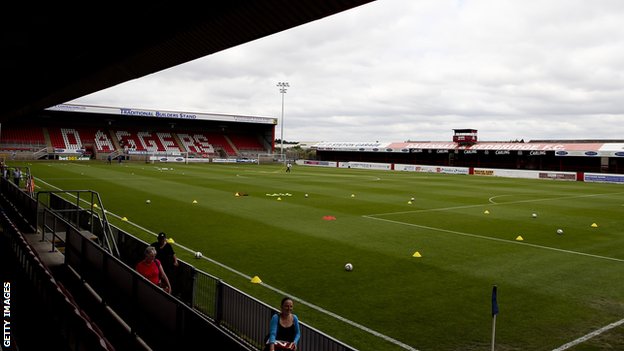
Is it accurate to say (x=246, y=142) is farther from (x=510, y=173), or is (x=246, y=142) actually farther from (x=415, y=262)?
(x=415, y=262)

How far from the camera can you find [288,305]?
21.5ft

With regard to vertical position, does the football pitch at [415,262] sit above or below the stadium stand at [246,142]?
below

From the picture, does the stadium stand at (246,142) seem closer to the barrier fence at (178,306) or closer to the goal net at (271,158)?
the goal net at (271,158)

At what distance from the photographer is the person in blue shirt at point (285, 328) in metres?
6.45

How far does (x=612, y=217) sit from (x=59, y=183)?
114 feet

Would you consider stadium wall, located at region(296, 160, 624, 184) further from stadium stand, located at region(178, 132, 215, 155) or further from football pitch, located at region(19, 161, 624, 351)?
football pitch, located at region(19, 161, 624, 351)

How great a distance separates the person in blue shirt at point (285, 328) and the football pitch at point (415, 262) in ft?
6.00

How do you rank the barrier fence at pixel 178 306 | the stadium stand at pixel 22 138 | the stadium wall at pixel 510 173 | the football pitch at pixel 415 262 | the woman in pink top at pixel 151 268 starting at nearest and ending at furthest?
the barrier fence at pixel 178 306
the woman in pink top at pixel 151 268
the football pitch at pixel 415 262
the stadium wall at pixel 510 173
the stadium stand at pixel 22 138

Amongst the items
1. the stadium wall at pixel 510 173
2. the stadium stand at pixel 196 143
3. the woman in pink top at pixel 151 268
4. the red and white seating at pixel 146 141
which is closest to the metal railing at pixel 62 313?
the woman in pink top at pixel 151 268

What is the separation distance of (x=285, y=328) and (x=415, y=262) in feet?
26.4

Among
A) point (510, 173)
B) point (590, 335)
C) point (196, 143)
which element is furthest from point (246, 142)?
point (590, 335)

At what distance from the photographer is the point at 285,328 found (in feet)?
21.5

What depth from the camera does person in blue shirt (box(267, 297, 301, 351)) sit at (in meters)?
6.45

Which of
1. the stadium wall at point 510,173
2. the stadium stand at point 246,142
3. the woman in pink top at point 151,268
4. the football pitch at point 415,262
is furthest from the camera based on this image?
the stadium stand at point 246,142
